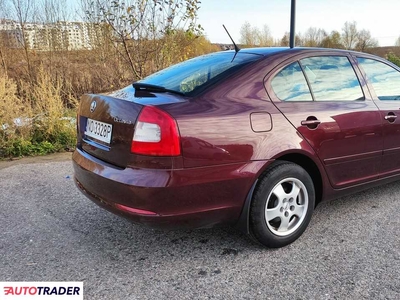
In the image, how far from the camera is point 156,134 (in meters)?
2.18

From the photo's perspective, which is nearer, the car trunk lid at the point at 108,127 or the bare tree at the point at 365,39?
the car trunk lid at the point at 108,127

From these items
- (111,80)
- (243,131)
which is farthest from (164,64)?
(243,131)

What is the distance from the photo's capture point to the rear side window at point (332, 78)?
292 cm

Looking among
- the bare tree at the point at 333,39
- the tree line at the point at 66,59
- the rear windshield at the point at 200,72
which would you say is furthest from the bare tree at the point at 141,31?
the bare tree at the point at 333,39

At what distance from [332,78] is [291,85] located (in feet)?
1.76

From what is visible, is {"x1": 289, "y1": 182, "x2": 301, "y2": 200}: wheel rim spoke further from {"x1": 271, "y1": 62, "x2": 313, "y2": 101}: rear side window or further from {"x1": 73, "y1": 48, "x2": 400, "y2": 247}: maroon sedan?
{"x1": 271, "y1": 62, "x2": 313, "y2": 101}: rear side window

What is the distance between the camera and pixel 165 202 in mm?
2211

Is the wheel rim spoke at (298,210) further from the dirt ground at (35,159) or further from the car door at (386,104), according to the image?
the dirt ground at (35,159)

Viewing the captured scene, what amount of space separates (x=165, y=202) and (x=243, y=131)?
27.7 inches

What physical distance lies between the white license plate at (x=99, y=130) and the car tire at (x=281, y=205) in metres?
1.12

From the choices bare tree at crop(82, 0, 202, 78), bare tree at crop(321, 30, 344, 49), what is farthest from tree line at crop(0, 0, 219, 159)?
bare tree at crop(321, 30, 344, 49)

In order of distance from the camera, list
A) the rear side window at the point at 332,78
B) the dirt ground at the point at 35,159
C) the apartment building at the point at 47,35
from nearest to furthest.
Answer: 1. the rear side window at the point at 332,78
2. the dirt ground at the point at 35,159
3. the apartment building at the point at 47,35

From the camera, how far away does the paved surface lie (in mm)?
2229

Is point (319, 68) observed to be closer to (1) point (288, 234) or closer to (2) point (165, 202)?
(1) point (288, 234)
